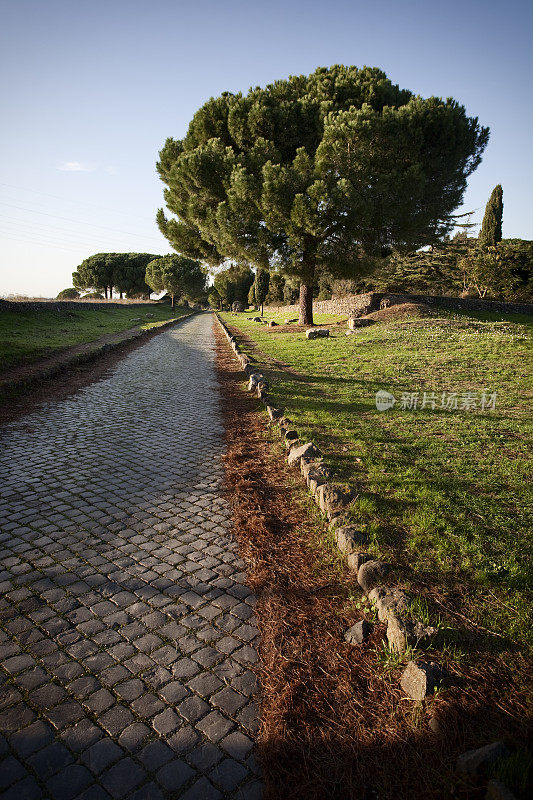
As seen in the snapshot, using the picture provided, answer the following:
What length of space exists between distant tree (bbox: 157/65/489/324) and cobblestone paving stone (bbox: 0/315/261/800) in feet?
49.3

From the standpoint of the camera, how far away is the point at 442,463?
5.21m

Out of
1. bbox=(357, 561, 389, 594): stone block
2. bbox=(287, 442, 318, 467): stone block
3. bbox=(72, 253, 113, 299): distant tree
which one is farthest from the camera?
bbox=(72, 253, 113, 299): distant tree

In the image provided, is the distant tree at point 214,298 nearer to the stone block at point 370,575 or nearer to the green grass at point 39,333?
the green grass at point 39,333

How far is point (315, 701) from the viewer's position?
228cm

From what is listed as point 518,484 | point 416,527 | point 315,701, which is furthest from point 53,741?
point 518,484

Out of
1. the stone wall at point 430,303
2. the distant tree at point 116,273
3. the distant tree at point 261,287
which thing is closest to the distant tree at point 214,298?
the distant tree at point 116,273

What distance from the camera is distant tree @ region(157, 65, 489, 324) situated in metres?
16.3

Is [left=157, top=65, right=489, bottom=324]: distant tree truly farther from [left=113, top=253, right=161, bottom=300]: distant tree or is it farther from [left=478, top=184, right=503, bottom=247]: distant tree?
[left=113, top=253, right=161, bottom=300]: distant tree

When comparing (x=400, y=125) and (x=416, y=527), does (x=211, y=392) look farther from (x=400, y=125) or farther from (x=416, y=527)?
(x=400, y=125)

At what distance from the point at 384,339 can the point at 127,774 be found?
50.0ft

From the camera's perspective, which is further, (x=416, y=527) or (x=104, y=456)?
(x=104, y=456)

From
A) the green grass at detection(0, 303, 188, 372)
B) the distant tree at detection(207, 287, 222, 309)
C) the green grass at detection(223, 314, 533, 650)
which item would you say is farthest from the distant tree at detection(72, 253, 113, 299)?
the green grass at detection(223, 314, 533, 650)

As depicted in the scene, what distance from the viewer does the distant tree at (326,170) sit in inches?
642

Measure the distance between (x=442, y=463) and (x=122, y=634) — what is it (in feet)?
14.0
